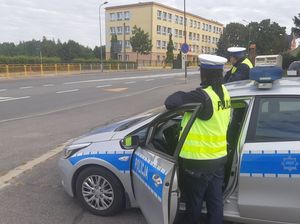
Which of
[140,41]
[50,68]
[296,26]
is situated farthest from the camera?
[140,41]

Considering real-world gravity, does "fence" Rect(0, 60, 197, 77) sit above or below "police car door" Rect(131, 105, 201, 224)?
below

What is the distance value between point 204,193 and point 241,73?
3.81m

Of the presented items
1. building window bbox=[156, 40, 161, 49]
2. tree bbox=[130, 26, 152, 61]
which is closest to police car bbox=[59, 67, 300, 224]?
tree bbox=[130, 26, 152, 61]

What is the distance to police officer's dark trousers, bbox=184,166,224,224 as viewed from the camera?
3.57 m

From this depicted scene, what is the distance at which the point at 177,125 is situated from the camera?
14.2 ft

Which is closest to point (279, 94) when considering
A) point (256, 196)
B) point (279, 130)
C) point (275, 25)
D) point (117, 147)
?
point (279, 130)

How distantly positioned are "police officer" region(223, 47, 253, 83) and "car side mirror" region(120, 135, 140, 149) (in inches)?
122

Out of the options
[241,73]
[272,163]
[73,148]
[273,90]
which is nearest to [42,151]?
[73,148]

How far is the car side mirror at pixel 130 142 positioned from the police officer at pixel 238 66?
3.11 metres

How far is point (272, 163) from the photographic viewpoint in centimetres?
373

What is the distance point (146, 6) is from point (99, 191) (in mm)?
102367

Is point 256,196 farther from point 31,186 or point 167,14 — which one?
point 167,14

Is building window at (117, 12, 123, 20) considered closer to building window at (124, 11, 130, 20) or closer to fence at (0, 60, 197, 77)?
building window at (124, 11, 130, 20)

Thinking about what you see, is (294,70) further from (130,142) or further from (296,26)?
(296,26)
